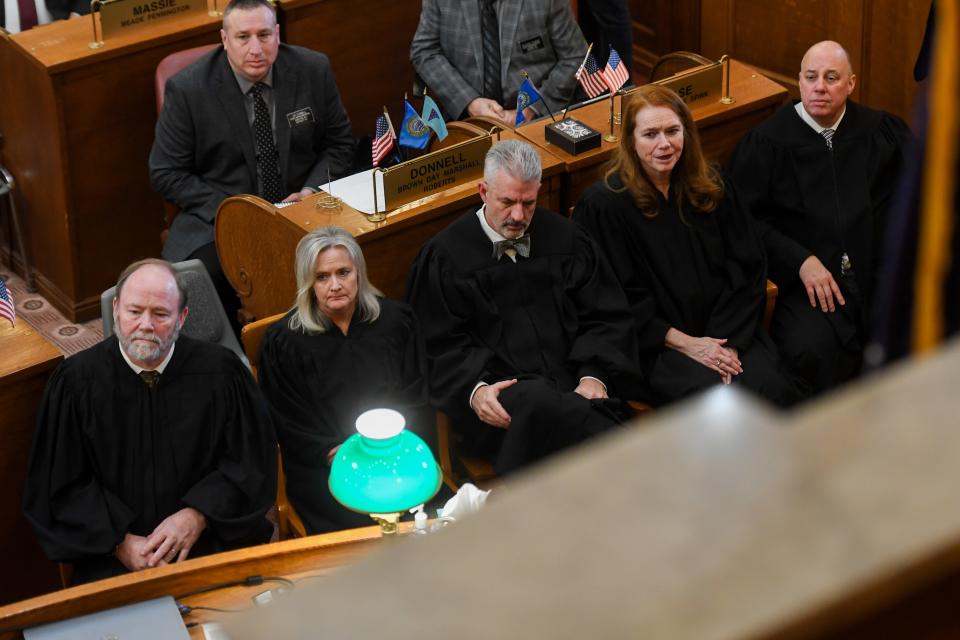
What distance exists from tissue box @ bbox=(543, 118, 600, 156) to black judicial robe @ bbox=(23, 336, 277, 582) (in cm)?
165

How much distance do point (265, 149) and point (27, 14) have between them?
1.57m

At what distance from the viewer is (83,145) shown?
19.9 feet

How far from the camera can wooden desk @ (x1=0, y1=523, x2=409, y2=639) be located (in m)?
3.51

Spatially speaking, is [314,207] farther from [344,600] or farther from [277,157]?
[344,600]

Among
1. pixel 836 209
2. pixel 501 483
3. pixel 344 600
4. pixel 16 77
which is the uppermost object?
pixel 344 600

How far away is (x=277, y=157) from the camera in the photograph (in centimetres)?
594

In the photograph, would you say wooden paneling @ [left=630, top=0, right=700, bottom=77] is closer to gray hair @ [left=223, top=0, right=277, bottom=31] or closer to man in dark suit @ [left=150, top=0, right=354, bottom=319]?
man in dark suit @ [left=150, top=0, right=354, bottom=319]

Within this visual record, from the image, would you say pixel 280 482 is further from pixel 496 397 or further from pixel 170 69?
pixel 170 69

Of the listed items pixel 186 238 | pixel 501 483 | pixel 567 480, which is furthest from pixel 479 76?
pixel 567 480

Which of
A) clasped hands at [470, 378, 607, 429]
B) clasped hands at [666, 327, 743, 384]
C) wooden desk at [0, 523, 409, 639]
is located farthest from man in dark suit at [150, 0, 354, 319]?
wooden desk at [0, 523, 409, 639]

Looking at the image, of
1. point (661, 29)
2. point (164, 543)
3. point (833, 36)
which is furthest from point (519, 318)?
point (661, 29)

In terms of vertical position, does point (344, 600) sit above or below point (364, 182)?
above

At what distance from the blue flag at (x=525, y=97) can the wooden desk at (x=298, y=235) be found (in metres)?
0.61

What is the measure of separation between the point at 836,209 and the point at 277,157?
7.35 feet
